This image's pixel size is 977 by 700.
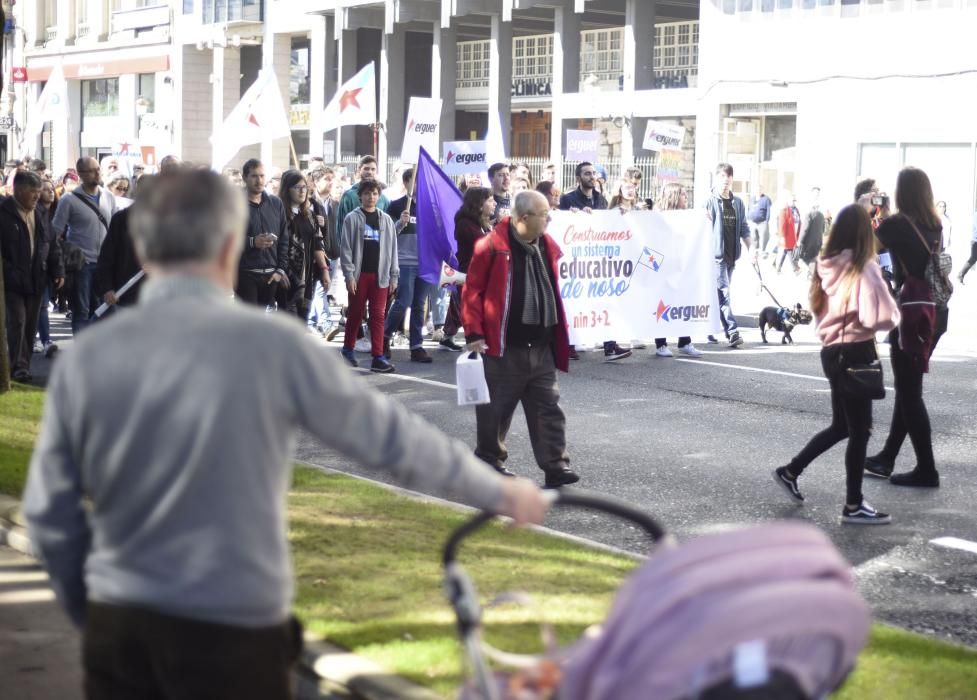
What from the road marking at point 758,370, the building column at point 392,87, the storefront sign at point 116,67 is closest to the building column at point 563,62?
the building column at point 392,87

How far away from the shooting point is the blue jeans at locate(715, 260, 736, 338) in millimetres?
16047

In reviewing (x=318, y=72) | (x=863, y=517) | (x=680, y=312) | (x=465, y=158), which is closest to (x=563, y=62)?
(x=318, y=72)

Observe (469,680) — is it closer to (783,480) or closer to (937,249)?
(783,480)

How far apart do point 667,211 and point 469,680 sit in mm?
13155

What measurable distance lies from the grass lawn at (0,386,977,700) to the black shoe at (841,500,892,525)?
184 cm

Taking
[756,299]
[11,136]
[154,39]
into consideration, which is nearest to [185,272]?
[756,299]

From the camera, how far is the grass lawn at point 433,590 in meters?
5.22

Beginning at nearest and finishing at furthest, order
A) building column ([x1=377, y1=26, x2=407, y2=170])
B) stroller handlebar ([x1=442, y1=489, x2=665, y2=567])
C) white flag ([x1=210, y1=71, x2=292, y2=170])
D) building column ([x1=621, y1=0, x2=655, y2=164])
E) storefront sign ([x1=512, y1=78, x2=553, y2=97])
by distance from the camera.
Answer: stroller handlebar ([x1=442, y1=489, x2=665, y2=567]) < white flag ([x1=210, y1=71, x2=292, y2=170]) < building column ([x1=621, y1=0, x2=655, y2=164]) < storefront sign ([x1=512, y1=78, x2=553, y2=97]) < building column ([x1=377, y1=26, x2=407, y2=170])

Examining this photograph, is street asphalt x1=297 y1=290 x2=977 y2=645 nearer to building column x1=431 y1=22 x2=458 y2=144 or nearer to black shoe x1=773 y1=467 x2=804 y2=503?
black shoe x1=773 y1=467 x2=804 y2=503

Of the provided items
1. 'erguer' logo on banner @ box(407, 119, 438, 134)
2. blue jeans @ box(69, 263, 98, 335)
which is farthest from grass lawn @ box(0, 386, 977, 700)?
'erguer' logo on banner @ box(407, 119, 438, 134)

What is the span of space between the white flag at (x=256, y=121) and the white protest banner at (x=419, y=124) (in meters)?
3.81

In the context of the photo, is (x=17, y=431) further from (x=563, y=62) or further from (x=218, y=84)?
(x=218, y=84)

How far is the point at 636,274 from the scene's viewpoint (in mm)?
15602

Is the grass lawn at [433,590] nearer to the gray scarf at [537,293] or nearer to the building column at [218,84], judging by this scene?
the gray scarf at [537,293]
